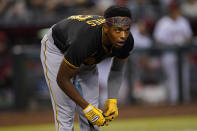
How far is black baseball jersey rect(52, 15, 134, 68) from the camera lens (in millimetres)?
4453

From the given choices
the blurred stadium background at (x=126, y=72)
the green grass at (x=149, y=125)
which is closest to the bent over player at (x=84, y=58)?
the green grass at (x=149, y=125)

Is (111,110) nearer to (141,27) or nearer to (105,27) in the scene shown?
(105,27)

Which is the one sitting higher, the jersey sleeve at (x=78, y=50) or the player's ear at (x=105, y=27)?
the player's ear at (x=105, y=27)

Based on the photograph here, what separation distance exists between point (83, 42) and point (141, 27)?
22.2ft

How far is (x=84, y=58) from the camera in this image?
14.8 feet

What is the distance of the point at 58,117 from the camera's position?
16.3ft

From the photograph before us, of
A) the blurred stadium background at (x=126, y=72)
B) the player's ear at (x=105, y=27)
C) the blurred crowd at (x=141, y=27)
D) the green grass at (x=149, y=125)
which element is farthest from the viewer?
the blurred crowd at (x=141, y=27)

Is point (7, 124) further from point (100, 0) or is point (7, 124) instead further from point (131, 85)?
point (100, 0)

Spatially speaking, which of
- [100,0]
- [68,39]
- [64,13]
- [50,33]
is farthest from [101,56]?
[100,0]

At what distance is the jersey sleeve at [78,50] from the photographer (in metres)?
4.43

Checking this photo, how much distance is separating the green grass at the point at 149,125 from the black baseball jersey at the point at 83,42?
11.2 ft

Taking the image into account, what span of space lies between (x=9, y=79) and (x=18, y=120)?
1288mm

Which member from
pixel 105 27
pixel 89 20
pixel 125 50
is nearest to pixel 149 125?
pixel 125 50

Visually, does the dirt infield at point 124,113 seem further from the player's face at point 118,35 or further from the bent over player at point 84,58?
the player's face at point 118,35
